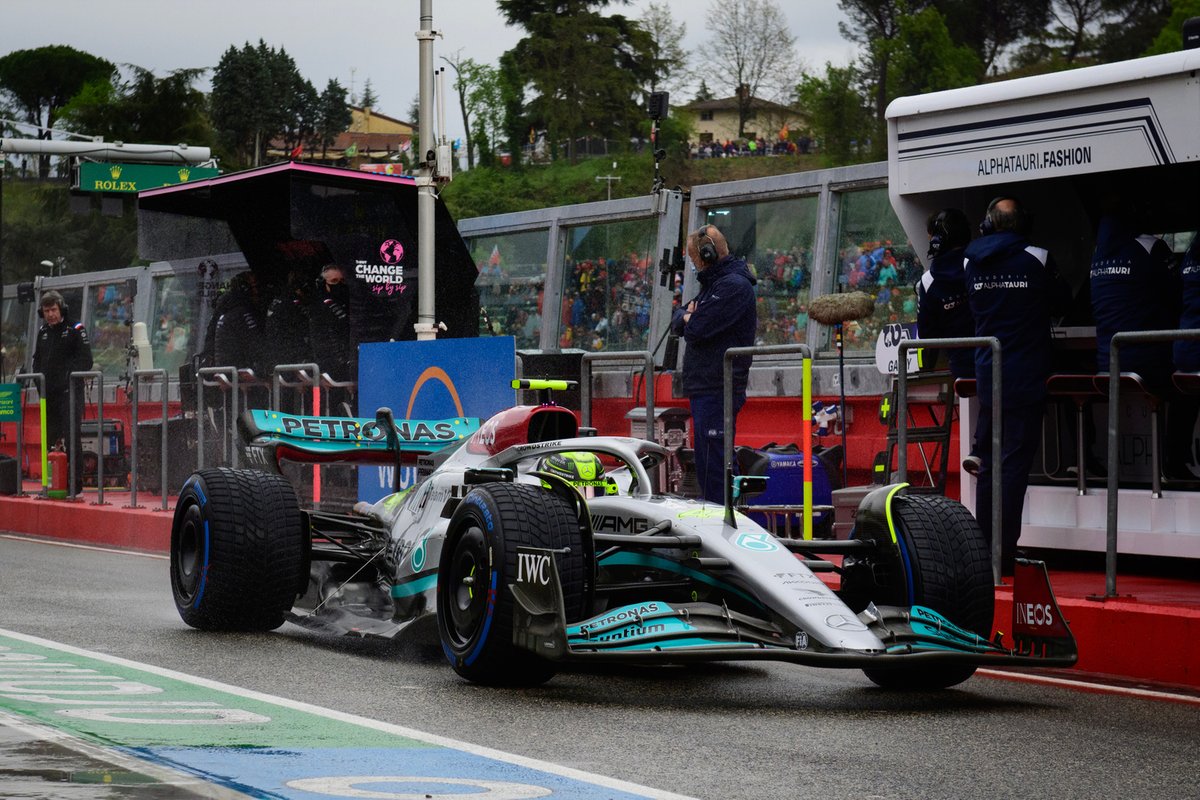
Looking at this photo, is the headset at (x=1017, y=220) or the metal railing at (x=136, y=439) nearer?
the headset at (x=1017, y=220)

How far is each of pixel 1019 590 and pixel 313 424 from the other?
4423 mm

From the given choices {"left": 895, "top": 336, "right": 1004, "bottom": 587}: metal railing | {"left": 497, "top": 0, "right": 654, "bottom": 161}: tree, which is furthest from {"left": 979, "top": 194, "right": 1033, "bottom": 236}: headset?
{"left": 497, "top": 0, "right": 654, "bottom": 161}: tree

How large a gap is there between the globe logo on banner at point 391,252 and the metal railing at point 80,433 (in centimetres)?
297

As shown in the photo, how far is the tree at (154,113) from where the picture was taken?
8169 cm

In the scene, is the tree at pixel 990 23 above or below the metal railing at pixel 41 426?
above

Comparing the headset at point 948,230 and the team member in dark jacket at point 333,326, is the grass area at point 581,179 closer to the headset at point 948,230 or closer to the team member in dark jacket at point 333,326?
the team member in dark jacket at point 333,326

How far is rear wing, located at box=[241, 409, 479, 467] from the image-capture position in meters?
10.0

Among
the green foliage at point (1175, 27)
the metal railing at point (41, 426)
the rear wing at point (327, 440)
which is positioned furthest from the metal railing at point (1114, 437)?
the green foliage at point (1175, 27)

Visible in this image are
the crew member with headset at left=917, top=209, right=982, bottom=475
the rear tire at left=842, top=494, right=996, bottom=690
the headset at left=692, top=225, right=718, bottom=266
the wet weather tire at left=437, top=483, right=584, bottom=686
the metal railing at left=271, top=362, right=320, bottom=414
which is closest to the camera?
the wet weather tire at left=437, top=483, right=584, bottom=686

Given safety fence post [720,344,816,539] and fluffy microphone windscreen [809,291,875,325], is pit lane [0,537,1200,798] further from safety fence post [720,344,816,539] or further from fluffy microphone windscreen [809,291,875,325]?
fluffy microphone windscreen [809,291,875,325]

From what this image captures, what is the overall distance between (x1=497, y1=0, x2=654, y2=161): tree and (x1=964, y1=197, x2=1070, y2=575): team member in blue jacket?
92692 mm

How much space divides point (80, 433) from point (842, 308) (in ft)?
28.3

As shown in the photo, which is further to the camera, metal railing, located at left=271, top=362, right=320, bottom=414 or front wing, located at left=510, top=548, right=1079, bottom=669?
metal railing, located at left=271, top=362, right=320, bottom=414

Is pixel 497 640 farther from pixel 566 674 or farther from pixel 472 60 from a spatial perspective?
pixel 472 60
